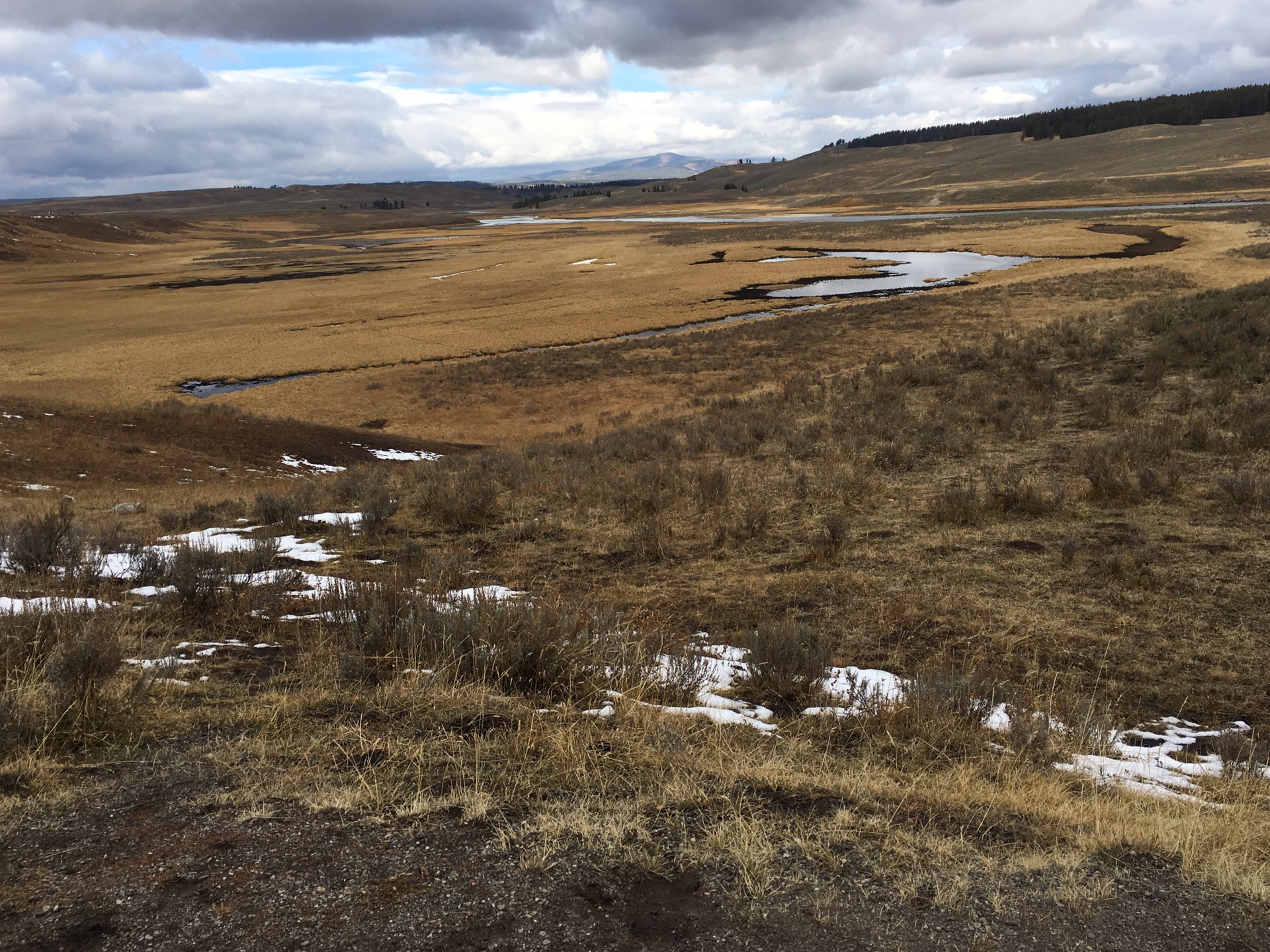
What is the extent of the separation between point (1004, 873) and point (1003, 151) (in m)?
170

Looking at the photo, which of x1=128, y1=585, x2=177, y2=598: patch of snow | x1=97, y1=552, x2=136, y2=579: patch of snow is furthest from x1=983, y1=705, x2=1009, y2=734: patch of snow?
x1=97, y1=552, x2=136, y2=579: patch of snow

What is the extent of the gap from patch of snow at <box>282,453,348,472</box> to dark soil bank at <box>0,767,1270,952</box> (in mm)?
16151

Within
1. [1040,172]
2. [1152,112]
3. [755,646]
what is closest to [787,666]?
[755,646]

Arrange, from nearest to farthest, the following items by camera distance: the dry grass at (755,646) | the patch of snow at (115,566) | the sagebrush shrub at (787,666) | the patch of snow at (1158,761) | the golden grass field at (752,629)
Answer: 1. the golden grass field at (752,629)
2. the dry grass at (755,646)
3. the patch of snow at (1158,761)
4. the sagebrush shrub at (787,666)
5. the patch of snow at (115,566)

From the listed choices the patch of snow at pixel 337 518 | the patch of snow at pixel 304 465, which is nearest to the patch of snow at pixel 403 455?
the patch of snow at pixel 304 465

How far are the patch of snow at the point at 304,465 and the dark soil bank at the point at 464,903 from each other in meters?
16.2

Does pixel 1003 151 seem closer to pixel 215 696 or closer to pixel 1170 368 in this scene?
pixel 1170 368

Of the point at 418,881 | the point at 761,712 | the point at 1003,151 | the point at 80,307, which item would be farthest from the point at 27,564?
the point at 1003,151

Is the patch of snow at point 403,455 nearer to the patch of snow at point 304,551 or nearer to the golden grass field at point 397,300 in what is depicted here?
the golden grass field at point 397,300

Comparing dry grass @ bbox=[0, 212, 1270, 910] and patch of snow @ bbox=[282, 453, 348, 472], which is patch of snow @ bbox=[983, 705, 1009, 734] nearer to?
dry grass @ bbox=[0, 212, 1270, 910]

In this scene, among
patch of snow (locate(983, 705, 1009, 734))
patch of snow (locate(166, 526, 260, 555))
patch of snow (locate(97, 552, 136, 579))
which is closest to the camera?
patch of snow (locate(983, 705, 1009, 734))

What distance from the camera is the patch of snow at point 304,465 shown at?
18531 millimetres

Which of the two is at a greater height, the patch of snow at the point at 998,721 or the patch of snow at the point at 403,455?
the patch of snow at the point at 998,721

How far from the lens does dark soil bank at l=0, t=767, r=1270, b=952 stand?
2.74 meters
